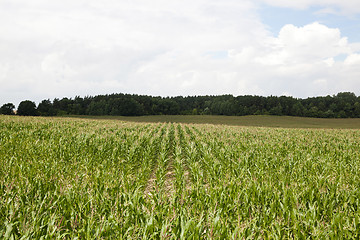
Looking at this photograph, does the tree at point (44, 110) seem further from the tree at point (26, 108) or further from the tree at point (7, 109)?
the tree at point (7, 109)

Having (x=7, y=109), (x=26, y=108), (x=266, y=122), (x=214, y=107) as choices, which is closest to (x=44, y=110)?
(x=26, y=108)

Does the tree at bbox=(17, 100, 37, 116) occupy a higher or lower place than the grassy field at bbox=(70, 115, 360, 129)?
higher

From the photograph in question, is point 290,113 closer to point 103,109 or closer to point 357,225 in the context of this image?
point 103,109

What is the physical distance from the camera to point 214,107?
351 ft

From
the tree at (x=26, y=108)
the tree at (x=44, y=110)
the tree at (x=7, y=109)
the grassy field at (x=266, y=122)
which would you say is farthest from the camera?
the tree at (x=44, y=110)

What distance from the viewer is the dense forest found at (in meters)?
88.5

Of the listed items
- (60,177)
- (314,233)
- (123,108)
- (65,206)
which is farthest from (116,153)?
(123,108)

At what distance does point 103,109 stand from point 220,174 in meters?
97.8

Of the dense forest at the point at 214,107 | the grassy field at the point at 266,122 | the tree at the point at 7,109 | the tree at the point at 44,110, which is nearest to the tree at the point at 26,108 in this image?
the dense forest at the point at 214,107

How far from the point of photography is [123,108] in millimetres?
92312

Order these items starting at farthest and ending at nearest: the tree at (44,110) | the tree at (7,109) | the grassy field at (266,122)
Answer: the tree at (44,110)
the tree at (7,109)
the grassy field at (266,122)

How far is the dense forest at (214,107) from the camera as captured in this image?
290ft

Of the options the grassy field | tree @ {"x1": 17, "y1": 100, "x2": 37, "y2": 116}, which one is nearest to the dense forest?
tree @ {"x1": 17, "y1": 100, "x2": 37, "y2": 116}

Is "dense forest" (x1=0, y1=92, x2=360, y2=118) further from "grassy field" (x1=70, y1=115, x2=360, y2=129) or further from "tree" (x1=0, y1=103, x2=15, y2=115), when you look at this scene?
"grassy field" (x1=70, y1=115, x2=360, y2=129)
